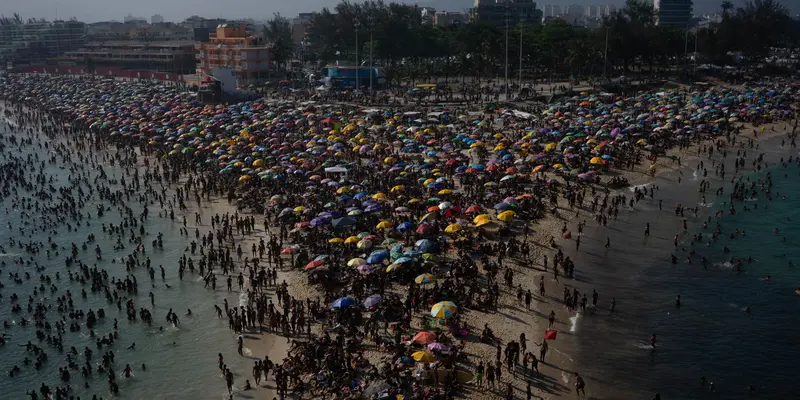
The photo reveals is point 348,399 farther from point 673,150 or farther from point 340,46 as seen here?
point 340,46

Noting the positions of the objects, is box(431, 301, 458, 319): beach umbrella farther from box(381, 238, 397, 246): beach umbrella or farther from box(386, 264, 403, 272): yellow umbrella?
box(381, 238, 397, 246): beach umbrella

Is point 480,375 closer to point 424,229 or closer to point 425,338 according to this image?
point 425,338

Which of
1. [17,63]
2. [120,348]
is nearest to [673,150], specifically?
[120,348]

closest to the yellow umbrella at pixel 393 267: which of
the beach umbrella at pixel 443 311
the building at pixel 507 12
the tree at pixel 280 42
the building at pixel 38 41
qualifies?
the beach umbrella at pixel 443 311

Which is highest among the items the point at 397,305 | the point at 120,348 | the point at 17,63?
the point at 17,63

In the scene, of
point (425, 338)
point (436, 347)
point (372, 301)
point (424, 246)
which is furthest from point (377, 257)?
point (436, 347)

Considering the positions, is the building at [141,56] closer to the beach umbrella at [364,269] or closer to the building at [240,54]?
the building at [240,54]

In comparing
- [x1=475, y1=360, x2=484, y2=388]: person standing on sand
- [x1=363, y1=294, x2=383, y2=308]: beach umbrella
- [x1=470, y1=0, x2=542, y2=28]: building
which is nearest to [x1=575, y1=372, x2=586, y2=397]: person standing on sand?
[x1=475, y1=360, x2=484, y2=388]: person standing on sand
